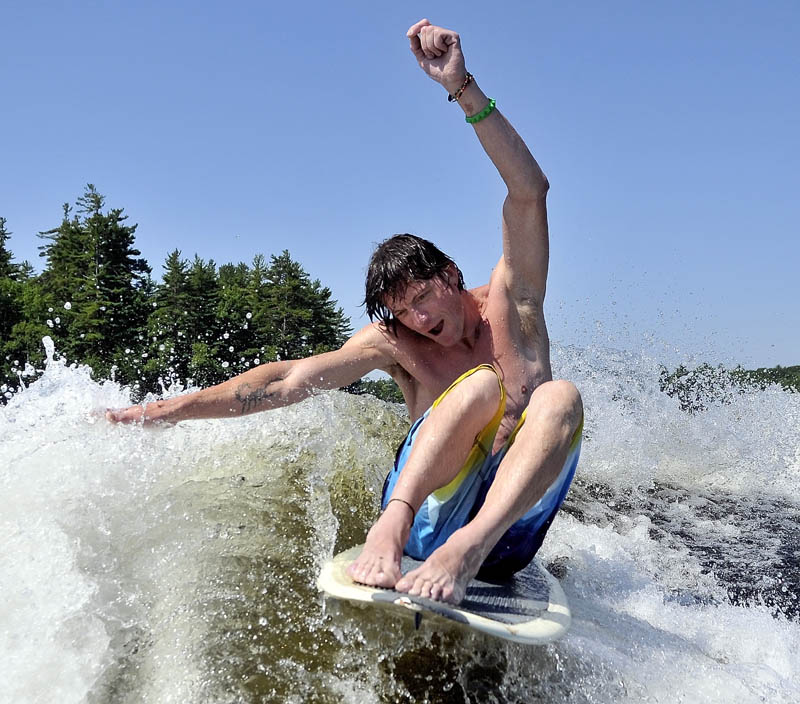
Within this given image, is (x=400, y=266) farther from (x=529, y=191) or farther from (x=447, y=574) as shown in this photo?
(x=447, y=574)

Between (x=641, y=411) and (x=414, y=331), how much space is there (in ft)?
22.9

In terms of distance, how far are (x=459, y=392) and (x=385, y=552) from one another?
0.57 metres

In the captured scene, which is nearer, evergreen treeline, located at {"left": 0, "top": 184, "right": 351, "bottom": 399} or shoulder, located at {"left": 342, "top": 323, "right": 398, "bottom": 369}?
shoulder, located at {"left": 342, "top": 323, "right": 398, "bottom": 369}

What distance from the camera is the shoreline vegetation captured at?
34.1 meters

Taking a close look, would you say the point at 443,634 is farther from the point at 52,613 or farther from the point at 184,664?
the point at 52,613

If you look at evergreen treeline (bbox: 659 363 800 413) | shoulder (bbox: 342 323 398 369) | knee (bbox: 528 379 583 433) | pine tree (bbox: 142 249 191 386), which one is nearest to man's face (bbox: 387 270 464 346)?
shoulder (bbox: 342 323 398 369)

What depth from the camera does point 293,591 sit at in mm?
2496

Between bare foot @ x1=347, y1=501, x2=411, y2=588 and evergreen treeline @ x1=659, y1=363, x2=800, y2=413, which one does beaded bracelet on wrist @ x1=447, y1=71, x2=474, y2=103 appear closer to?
bare foot @ x1=347, y1=501, x2=411, y2=588

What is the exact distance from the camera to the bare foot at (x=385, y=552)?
1.97 metres

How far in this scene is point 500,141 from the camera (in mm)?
2668

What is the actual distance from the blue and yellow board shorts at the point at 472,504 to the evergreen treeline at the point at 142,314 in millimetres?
32215

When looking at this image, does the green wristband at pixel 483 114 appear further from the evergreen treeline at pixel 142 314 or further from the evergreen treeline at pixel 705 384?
the evergreen treeline at pixel 142 314

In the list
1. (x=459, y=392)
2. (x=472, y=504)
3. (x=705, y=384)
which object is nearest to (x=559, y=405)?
(x=459, y=392)

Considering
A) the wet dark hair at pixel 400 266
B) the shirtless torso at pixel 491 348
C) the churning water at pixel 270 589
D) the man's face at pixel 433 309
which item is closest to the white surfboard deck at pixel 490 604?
the churning water at pixel 270 589
